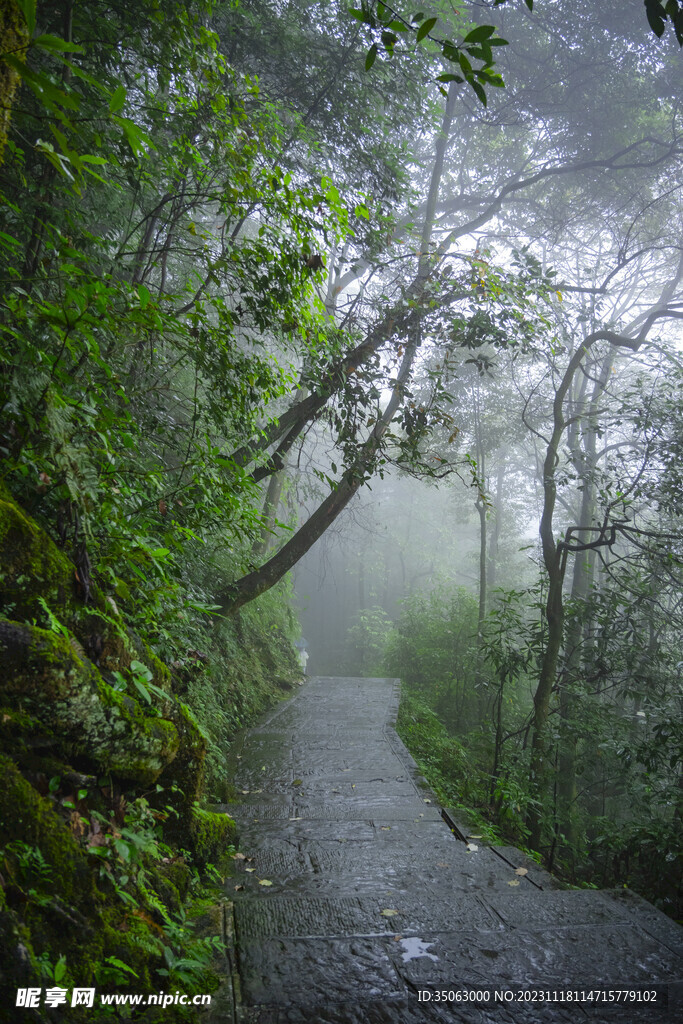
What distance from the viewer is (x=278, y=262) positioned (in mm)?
3811

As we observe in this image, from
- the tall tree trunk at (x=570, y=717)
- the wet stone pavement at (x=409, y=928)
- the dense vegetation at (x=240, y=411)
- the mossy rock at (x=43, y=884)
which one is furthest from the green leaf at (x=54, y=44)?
the tall tree trunk at (x=570, y=717)

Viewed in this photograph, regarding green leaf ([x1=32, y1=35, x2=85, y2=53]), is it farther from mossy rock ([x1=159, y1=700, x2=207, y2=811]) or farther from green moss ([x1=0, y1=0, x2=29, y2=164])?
mossy rock ([x1=159, y1=700, x2=207, y2=811])

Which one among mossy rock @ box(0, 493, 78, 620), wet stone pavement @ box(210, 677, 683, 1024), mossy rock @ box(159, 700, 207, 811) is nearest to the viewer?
wet stone pavement @ box(210, 677, 683, 1024)

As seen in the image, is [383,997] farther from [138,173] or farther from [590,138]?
[590,138]

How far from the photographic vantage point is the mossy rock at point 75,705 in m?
1.93

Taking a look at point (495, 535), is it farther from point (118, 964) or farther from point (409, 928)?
point (118, 964)

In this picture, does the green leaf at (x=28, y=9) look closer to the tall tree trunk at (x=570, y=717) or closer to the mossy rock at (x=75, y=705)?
the mossy rock at (x=75, y=705)

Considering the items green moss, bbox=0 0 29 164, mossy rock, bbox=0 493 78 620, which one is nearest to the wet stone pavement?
→ mossy rock, bbox=0 493 78 620

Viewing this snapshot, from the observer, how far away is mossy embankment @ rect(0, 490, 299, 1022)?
166cm

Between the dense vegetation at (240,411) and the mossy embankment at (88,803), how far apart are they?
11 mm

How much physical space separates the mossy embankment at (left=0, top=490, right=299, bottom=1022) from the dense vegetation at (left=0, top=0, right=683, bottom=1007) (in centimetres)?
1

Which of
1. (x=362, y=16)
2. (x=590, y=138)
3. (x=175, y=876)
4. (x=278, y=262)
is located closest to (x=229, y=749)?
(x=175, y=876)

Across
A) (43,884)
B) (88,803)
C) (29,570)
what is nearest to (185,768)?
(88,803)

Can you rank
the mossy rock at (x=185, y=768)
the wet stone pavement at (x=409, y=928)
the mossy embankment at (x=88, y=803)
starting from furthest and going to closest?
the mossy rock at (x=185, y=768), the wet stone pavement at (x=409, y=928), the mossy embankment at (x=88, y=803)
